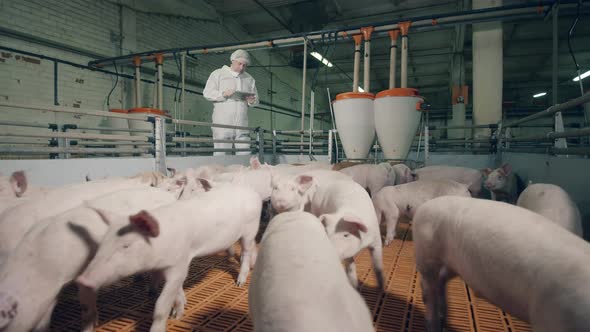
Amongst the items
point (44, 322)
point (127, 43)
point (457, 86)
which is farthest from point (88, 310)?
point (457, 86)

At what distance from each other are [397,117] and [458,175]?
3.66ft

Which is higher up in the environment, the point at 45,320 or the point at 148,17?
the point at 148,17

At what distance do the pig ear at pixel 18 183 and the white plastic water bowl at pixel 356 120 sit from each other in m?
3.66

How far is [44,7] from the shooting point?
21.3 ft

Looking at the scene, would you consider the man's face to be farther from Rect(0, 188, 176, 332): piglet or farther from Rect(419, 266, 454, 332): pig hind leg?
Rect(419, 266, 454, 332): pig hind leg

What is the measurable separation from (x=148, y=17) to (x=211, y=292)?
832cm

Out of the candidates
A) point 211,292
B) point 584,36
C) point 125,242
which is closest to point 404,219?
point 211,292

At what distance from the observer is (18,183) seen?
2.48 metres

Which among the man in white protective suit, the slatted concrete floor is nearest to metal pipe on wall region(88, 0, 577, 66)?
the man in white protective suit

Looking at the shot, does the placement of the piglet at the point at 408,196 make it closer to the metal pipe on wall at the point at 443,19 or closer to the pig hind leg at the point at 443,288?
the pig hind leg at the point at 443,288

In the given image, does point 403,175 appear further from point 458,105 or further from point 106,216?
point 458,105

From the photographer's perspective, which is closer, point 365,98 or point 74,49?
point 365,98

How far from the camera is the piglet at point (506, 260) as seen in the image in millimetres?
896

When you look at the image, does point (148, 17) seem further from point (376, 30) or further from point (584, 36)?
point (584, 36)
